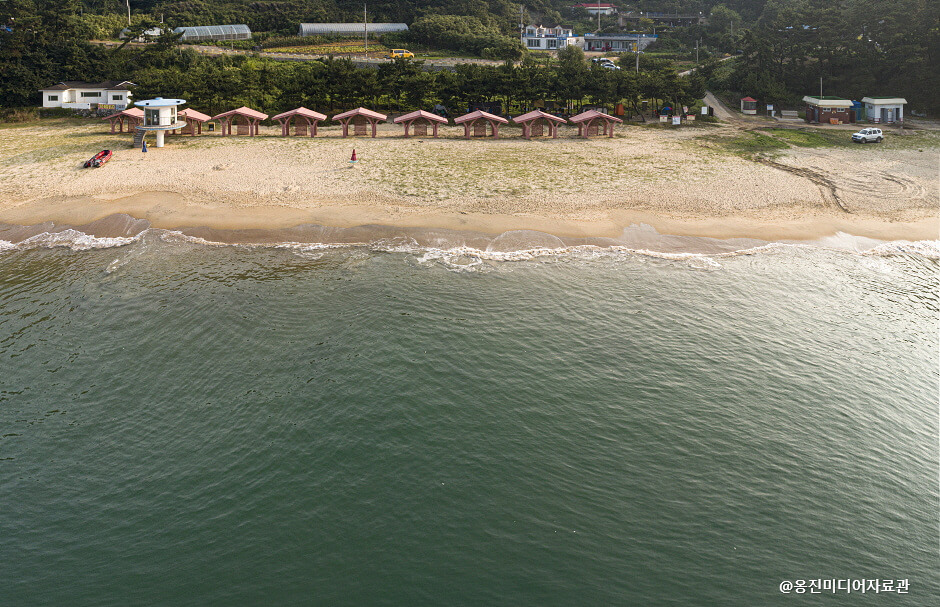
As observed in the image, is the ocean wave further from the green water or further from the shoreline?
the green water

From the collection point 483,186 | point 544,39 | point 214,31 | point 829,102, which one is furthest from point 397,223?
point 544,39

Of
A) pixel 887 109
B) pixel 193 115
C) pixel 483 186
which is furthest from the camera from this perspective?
pixel 887 109

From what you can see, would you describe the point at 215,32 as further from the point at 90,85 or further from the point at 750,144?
the point at 750,144

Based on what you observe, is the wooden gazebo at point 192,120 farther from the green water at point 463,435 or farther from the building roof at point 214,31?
the building roof at point 214,31

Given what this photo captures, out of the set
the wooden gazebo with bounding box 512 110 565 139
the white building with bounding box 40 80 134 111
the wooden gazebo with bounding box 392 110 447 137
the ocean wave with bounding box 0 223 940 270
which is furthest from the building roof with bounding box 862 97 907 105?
the white building with bounding box 40 80 134 111

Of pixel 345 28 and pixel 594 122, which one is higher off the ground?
pixel 345 28

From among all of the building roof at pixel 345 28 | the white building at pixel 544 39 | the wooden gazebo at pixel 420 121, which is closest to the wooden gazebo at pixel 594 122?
the wooden gazebo at pixel 420 121
